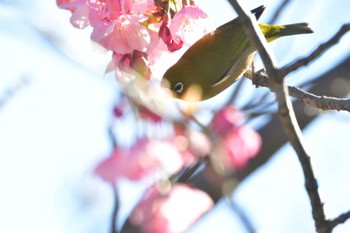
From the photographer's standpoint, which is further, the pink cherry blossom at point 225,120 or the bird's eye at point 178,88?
the bird's eye at point 178,88

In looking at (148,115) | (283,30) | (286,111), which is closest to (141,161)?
(148,115)

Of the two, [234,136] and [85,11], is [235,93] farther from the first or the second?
[85,11]

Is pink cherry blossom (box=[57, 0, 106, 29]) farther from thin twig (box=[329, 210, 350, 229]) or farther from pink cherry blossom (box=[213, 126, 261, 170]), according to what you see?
thin twig (box=[329, 210, 350, 229])

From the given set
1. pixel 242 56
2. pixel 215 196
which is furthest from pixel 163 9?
pixel 215 196

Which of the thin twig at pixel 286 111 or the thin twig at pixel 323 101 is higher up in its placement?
the thin twig at pixel 286 111

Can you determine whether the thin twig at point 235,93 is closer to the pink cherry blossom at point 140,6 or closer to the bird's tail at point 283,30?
the bird's tail at point 283,30

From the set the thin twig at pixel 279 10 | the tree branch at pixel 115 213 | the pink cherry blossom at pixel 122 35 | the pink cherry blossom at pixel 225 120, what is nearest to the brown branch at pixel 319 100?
the pink cherry blossom at pixel 225 120

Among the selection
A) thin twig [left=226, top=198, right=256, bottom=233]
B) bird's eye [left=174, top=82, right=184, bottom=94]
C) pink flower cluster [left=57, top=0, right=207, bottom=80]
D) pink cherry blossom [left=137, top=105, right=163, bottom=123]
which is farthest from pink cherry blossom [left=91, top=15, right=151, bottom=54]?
bird's eye [left=174, top=82, right=184, bottom=94]
